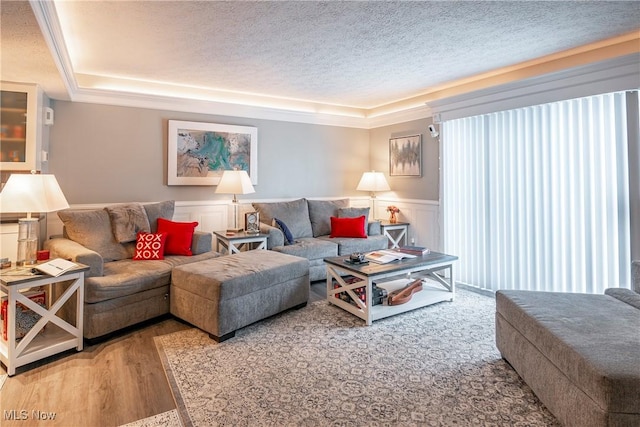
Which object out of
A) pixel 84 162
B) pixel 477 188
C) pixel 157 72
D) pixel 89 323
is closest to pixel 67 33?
pixel 157 72

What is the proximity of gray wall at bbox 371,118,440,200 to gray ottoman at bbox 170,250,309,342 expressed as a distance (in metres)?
2.40

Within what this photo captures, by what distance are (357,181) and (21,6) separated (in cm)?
481

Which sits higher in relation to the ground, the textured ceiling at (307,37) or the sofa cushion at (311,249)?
the textured ceiling at (307,37)

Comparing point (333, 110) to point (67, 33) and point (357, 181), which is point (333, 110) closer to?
point (357, 181)

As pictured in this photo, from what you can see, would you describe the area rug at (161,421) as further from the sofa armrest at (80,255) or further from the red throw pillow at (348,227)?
the red throw pillow at (348,227)

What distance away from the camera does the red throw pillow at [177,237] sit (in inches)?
148

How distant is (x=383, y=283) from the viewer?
3.90 m

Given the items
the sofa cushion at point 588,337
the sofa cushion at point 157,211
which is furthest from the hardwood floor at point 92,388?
the sofa cushion at point 588,337

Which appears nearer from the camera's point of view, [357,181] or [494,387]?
[494,387]

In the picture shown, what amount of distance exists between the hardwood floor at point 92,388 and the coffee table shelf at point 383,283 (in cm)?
167

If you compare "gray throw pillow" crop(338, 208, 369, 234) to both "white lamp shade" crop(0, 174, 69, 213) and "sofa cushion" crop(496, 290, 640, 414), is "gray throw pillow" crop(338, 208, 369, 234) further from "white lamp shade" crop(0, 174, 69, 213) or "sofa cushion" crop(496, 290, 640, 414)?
"white lamp shade" crop(0, 174, 69, 213)

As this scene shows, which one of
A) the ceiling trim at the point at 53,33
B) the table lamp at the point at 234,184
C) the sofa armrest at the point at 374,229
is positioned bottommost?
the sofa armrest at the point at 374,229

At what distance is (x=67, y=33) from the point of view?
2.89 metres

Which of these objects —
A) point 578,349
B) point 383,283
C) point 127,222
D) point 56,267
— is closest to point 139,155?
point 127,222
